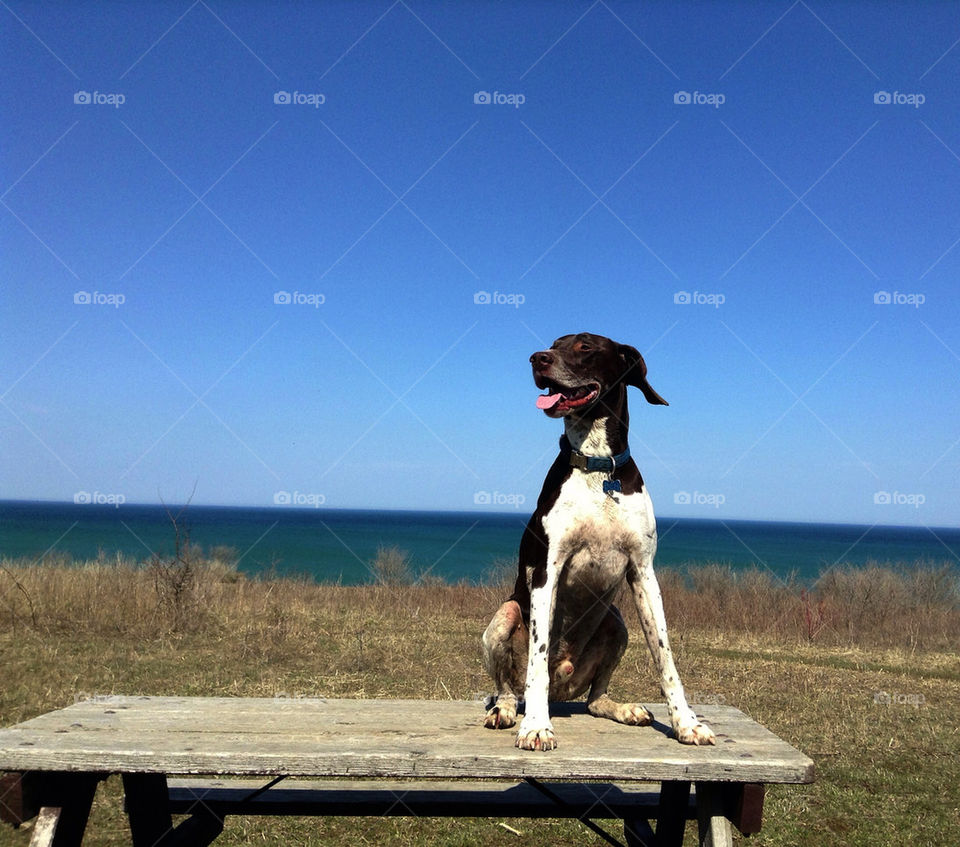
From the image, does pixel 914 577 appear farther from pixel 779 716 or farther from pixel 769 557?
pixel 769 557

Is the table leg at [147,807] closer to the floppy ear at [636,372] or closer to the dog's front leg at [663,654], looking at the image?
the dog's front leg at [663,654]

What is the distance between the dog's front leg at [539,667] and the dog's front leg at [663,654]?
1.22 feet

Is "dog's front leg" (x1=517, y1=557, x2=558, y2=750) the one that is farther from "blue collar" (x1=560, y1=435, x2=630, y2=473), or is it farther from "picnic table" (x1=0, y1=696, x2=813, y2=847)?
"blue collar" (x1=560, y1=435, x2=630, y2=473)

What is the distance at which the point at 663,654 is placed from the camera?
129 inches

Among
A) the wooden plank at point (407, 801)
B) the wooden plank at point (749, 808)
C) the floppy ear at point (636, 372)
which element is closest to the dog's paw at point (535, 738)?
the wooden plank at point (749, 808)

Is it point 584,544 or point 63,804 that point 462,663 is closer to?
point 584,544

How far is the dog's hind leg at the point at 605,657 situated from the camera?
11.9 ft

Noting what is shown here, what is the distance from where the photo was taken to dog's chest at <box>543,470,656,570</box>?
3.30 m

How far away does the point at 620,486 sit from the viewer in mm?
3361

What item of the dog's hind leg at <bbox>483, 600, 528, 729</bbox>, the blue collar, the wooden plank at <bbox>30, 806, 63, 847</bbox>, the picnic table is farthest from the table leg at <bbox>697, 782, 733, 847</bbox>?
the wooden plank at <bbox>30, 806, 63, 847</bbox>

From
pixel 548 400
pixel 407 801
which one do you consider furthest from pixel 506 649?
pixel 548 400

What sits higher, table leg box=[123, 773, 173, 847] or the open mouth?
the open mouth

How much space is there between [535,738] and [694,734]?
0.66 metres

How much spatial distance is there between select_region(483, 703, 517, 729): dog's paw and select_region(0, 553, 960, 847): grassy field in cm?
55
